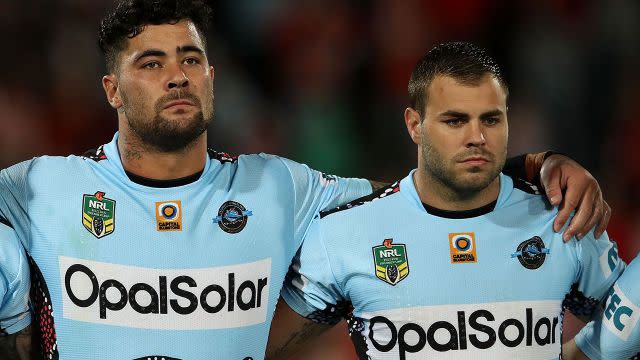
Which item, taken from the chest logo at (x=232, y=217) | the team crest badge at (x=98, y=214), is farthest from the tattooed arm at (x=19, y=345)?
the chest logo at (x=232, y=217)

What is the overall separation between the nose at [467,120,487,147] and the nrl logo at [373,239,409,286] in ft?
1.65

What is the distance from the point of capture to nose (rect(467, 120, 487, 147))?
13.3 feet

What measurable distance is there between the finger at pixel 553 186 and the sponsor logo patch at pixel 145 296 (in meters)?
1.32

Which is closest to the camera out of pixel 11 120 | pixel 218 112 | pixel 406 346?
pixel 406 346

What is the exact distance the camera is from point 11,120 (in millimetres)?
7562

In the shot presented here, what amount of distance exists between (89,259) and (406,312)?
125 cm

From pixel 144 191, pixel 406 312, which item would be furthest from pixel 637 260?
pixel 144 191

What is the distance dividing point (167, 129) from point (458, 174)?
1153 millimetres

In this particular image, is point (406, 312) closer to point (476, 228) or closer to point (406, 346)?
point (406, 346)

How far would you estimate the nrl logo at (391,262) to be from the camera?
4176 millimetres

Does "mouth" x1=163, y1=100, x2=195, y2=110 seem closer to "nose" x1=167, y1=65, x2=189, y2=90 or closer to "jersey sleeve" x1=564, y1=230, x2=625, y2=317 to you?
"nose" x1=167, y1=65, x2=189, y2=90

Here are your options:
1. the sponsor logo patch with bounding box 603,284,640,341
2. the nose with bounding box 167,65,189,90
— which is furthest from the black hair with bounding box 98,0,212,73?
the sponsor logo patch with bounding box 603,284,640,341

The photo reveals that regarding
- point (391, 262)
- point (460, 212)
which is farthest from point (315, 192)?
point (460, 212)

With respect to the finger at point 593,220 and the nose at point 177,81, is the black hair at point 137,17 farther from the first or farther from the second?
the finger at point 593,220
